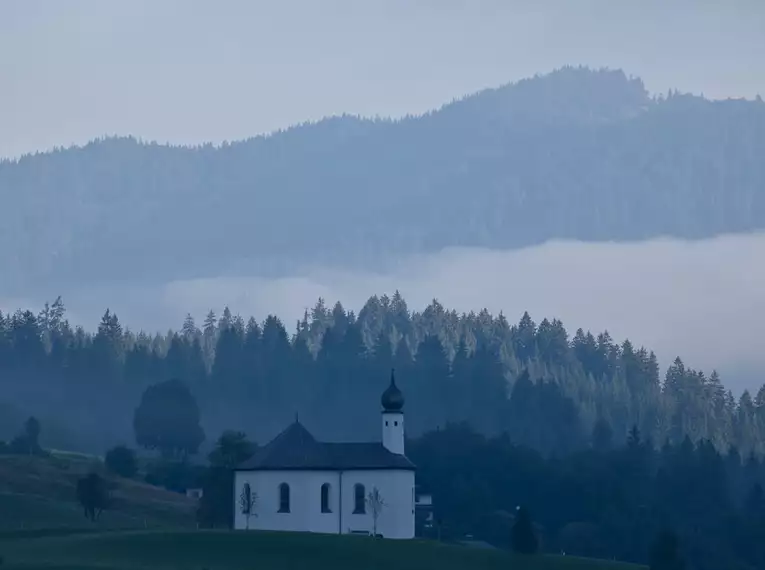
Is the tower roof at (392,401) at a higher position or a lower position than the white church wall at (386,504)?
higher

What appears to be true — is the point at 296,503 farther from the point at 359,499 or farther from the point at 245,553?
the point at 245,553

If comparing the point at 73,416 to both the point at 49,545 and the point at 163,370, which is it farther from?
the point at 49,545

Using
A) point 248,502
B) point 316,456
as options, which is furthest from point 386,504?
point 248,502

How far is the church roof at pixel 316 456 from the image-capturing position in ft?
309

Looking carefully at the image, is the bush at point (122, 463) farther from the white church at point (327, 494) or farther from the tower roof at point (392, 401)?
the tower roof at point (392, 401)

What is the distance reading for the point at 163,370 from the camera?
186625mm

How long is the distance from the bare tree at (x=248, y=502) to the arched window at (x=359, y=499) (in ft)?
18.2

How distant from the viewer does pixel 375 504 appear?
9362 cm

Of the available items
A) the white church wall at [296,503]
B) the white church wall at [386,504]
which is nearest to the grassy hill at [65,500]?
the white church wall at [296,503]

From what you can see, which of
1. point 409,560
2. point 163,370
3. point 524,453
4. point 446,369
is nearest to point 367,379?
point 446,369

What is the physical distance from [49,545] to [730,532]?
66159mm

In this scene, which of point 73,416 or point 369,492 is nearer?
point 369,492

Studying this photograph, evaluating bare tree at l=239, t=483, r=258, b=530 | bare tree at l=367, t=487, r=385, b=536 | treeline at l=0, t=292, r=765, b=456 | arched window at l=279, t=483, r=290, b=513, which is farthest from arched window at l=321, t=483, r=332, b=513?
treeline at l=0, t=292, r=765, b=456

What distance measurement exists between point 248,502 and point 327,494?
14.7 feet
